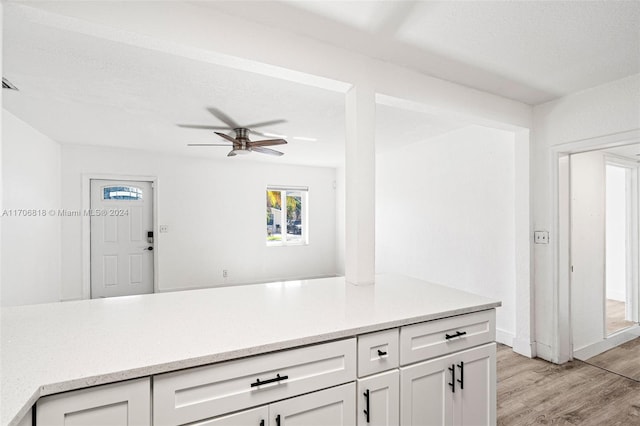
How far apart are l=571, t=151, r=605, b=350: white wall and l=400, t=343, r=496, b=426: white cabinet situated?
201 cm

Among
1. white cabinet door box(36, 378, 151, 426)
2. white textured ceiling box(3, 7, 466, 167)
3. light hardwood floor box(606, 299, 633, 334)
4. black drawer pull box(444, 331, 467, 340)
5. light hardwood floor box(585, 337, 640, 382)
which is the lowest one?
light hardwood floor box(585, 337, 640, 382)

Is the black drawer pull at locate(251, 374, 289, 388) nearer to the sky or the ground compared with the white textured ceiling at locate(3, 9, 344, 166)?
nearer to the ground

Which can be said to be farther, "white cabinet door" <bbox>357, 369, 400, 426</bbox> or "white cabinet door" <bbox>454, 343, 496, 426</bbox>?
"white cabinet door" <bbox>454, 343, 496, 426</bbox>

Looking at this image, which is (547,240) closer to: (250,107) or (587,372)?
(587,372)

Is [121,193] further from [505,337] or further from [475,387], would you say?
[505,337]

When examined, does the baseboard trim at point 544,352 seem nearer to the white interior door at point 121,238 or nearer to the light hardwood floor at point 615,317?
the light hardwood floor at point 615,317

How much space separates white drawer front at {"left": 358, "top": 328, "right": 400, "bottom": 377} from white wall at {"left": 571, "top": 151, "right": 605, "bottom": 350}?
2.57m

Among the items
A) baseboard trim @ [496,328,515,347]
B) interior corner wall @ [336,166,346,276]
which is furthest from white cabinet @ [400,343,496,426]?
interior corner wall @ [336,166,346,276]

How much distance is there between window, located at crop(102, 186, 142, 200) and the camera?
4.92 metres

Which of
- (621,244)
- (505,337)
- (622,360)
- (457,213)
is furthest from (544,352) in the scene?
(621,244)

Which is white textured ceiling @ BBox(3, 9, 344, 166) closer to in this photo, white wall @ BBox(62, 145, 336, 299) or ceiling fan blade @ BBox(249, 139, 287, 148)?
ceiling fan blade @ BBox(249, 139, 287, 148)

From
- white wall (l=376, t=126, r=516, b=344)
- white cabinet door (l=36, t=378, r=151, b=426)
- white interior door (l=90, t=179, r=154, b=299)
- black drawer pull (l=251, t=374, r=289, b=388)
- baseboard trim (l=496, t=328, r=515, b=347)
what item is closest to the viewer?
white cabinet door (l=36, t=378, r=151, b=426)

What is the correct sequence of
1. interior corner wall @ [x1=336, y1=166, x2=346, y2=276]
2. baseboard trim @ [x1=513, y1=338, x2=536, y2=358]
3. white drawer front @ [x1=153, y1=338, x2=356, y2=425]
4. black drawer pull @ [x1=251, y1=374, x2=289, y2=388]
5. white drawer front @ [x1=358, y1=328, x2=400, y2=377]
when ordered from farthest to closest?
1. interior corner wall @ [x1=336, y1=166, x2=346, y2=276]
2. baseboard trim @ [x1=513, y1=338, x2=536, y2=358]
3. white drawer front @ [x1=358, y1=328, x2=400, y2=377]
4. black drawer pull @ [x1=251, y1=374, x2=289, y2=388]
5. white drawer front @ [x1=153, y1=338, x2=356, y2=425]

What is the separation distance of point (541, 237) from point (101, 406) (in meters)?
3.35
